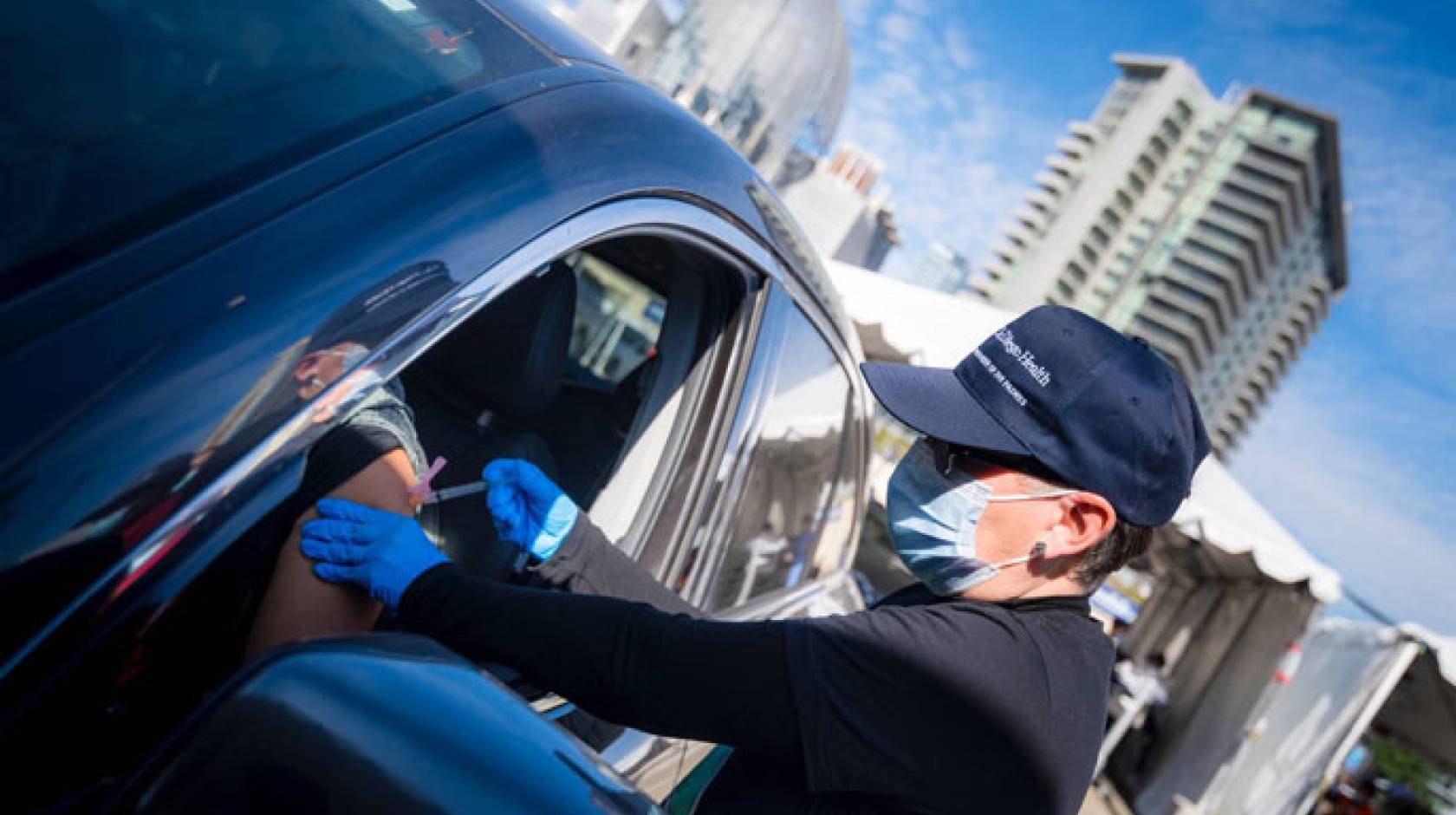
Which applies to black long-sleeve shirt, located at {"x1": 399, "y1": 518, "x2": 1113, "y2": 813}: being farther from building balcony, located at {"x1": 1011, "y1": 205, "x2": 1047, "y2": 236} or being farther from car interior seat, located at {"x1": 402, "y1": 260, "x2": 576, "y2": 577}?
building balcony, located at {"x1": 1011, "y1": 205, "x2": 1047, "y2": 236}

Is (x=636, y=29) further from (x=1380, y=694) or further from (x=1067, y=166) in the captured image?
(x=1380, y=694)

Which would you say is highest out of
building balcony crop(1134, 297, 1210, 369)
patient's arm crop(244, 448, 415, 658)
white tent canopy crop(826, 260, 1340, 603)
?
building balcony crop(1134, 297, 1210, 369)

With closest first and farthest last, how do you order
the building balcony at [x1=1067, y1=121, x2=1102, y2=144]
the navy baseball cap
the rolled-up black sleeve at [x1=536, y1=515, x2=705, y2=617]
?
the navy baseball cap < the rolled-up black sleeve at [x1=536, y1=515, x2=705, y2=617] < the building balcony at [x1=1067, y1=121, x2=1102, y2=144]

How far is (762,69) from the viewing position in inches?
2611

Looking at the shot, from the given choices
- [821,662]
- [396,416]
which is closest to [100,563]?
[396,416]

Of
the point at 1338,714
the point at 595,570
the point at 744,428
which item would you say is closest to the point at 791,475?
the point at 744,428

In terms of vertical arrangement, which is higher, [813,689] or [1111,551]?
[1111,551]

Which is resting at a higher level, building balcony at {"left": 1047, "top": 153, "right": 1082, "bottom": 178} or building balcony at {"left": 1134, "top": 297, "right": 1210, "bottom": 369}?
building balcony at {"left": 1047, "top": 153, "right": 1082, "bottom": 178}

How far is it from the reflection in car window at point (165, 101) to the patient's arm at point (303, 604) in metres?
0.43

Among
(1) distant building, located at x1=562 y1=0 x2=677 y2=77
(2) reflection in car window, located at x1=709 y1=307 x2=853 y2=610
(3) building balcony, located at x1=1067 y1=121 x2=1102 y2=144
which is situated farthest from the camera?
(3) building balcony, located at x1=1067 y1=121 x2=1102 y2=144

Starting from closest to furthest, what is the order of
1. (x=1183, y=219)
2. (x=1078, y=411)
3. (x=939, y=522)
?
(x=1078, y=411)
(x=939, y=522)
(x=1183, y=219)

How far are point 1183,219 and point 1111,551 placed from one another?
329 ft

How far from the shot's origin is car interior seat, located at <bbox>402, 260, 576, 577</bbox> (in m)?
1.69

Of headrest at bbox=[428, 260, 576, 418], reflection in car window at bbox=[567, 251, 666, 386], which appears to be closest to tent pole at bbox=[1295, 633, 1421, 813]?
reflection in car window at bbox=[567, 251, 666, 386]
